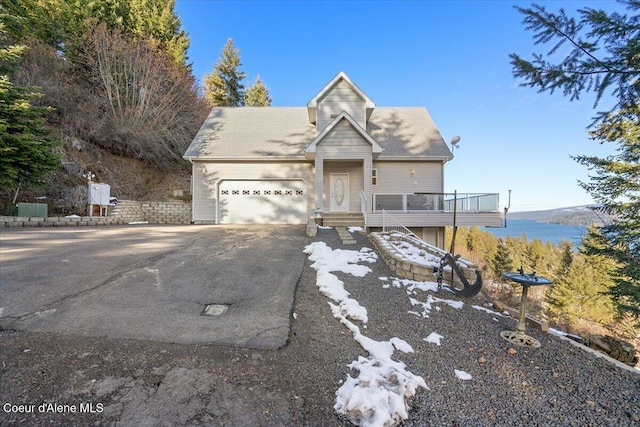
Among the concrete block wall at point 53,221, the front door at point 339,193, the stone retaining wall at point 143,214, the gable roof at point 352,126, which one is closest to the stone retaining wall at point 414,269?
the gable roof at point 352,126

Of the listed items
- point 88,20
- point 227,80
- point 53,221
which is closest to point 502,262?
point 227,80

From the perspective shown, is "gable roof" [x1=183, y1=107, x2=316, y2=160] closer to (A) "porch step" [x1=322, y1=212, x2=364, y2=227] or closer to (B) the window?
(A) "porch step" [x1=322, y1=212, x2=364, y2=227]

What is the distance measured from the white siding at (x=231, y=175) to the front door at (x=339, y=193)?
3.29 feet

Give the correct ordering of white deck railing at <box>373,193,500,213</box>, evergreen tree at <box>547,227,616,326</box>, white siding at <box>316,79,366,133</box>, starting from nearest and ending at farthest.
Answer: white deck railing at <box>373,193,500,213</box>
white siding at <box>316,79,366,133</box>
evergreen tree at <box>547,227,616,326</box>

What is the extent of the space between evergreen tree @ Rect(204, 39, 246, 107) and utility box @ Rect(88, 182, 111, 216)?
19991mm

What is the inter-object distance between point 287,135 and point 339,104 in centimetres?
324

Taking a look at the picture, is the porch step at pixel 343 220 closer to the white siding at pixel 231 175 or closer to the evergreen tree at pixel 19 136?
the white siding at pixel 231 175

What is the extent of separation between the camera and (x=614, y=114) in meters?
4.24

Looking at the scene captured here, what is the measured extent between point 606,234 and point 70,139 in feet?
85.4

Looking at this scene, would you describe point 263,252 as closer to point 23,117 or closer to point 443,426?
point 443,426

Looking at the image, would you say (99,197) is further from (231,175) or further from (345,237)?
(345,237)

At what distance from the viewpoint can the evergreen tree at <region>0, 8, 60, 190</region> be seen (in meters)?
10.1

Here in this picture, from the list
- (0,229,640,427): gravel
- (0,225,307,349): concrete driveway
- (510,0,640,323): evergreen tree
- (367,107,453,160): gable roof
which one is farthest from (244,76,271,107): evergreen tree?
(0,229,640,427): gravel

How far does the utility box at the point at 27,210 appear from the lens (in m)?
11.6
